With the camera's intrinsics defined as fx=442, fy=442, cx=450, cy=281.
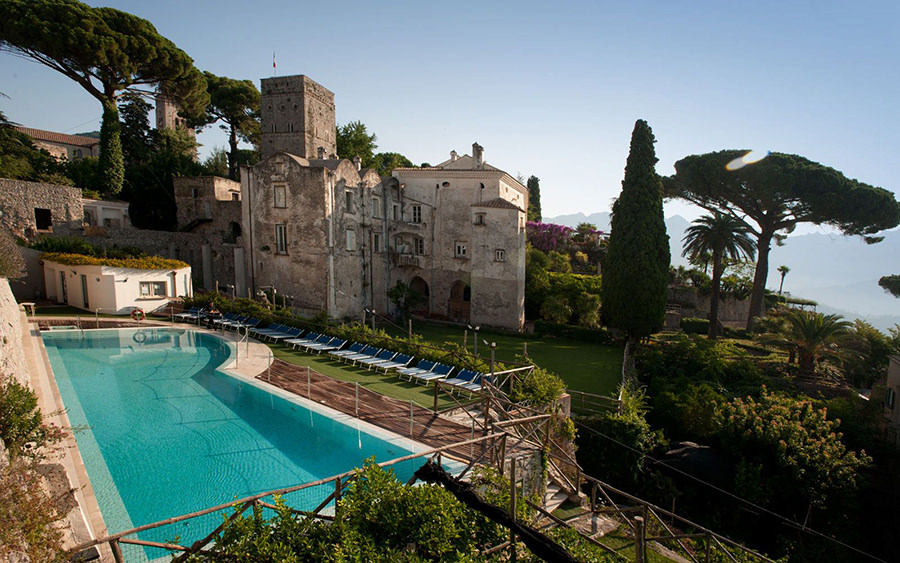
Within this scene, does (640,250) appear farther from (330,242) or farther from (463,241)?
(330,242)

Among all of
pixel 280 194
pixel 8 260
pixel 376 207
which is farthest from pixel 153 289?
pixel 376 207

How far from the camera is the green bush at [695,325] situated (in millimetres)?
33875

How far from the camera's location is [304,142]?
4078cm

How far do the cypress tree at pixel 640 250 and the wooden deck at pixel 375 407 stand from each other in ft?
61.9

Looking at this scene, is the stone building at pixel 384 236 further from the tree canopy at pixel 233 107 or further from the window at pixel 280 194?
the tree canopy at pixel 233 107

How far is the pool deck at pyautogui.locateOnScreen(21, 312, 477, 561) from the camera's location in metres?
8.00

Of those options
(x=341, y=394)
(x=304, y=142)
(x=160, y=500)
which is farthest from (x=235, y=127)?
(x=160, y=500)

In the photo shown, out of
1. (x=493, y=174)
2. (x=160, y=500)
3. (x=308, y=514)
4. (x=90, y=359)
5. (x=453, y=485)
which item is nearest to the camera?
(x=308, y=514)

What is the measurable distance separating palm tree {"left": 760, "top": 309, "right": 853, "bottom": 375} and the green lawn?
342 inches

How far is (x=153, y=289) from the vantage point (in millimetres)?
25516

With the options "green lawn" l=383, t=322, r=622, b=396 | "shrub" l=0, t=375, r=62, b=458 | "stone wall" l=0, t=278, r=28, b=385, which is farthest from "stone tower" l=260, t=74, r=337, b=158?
"shrub" l=0, t=375, r=62, b=458

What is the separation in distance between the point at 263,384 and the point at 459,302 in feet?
68.4

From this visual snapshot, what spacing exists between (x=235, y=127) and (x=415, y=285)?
1077 inches

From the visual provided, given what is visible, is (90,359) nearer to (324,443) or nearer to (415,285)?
(324,443)
